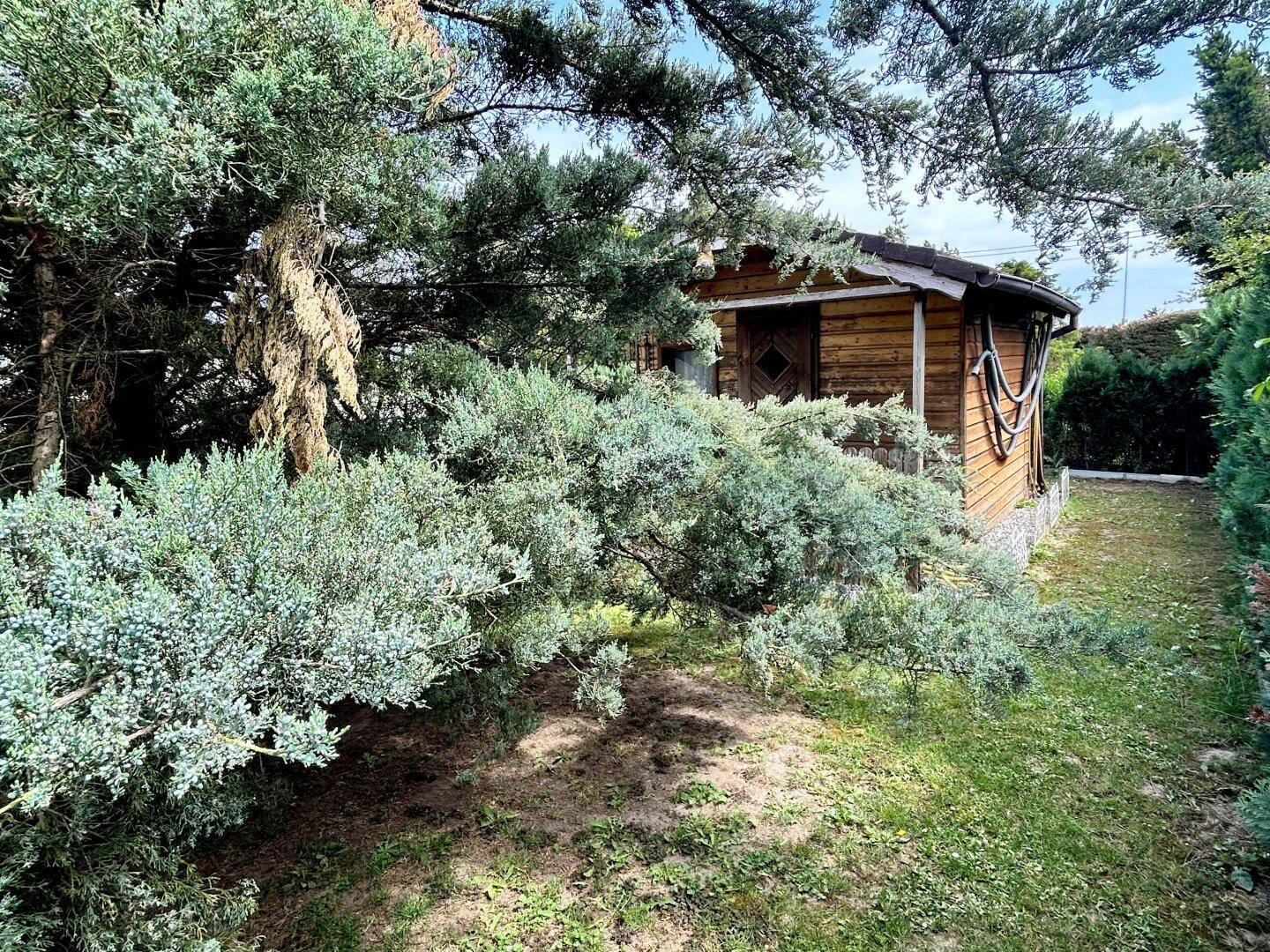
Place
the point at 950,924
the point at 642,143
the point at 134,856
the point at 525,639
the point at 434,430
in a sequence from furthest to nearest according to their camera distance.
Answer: the point at 642,143 → the point at 434,430 → the point at 950,924 → the point at 525,639 → the point at 134,856

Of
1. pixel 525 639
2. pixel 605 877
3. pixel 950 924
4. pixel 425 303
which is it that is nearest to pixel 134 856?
pixel 525 639

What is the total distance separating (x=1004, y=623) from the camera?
2.76 metres

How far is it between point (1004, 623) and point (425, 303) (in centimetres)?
321

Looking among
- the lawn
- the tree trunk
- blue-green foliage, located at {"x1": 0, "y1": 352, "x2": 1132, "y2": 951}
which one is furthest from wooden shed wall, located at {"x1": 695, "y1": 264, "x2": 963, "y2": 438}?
the tree trunk

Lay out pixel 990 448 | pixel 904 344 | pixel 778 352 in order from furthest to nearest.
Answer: pixel 778 352, pixel 990 448, pixel 904 344

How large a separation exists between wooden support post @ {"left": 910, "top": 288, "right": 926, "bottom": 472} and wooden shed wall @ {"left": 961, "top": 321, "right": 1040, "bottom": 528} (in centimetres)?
50

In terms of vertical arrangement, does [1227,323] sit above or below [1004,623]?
above

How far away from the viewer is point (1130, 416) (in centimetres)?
1412

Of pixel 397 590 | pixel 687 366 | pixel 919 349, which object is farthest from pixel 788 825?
pixel 687 366

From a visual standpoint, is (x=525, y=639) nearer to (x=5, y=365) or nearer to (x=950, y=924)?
(x=950, y=924)

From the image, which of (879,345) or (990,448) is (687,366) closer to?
(879,345)

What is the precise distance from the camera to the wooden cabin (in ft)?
25.4

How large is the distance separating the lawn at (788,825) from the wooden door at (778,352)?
16.3ft

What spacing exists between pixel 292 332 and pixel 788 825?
3.27 m
